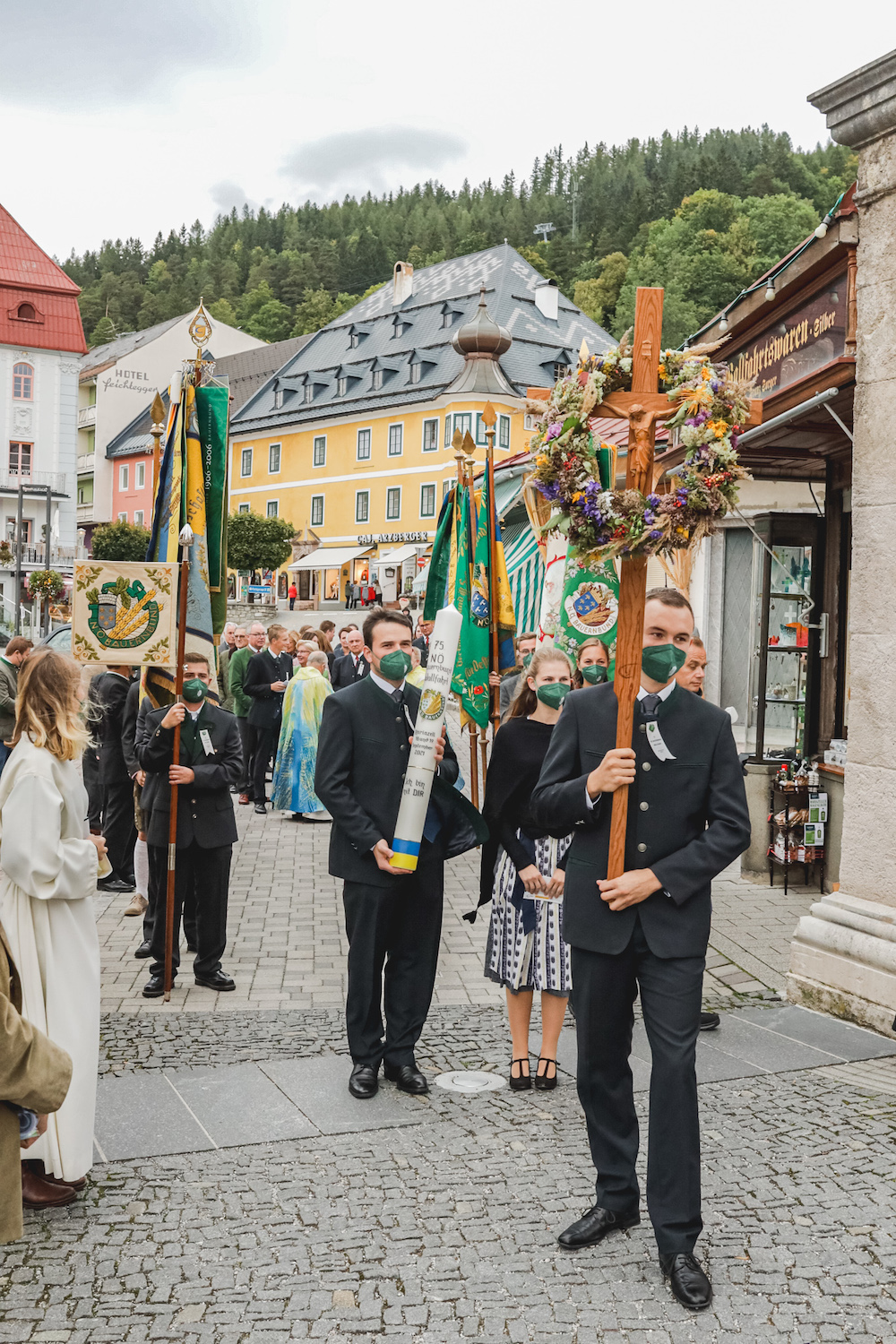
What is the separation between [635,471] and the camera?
3.93 m

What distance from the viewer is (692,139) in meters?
118

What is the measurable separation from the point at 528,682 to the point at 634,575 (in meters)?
1.69

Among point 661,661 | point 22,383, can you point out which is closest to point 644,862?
point 661,661

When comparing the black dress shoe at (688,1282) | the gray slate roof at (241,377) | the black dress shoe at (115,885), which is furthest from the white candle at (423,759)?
the gray slate roof at (241,377)

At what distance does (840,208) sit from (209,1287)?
6119 mm

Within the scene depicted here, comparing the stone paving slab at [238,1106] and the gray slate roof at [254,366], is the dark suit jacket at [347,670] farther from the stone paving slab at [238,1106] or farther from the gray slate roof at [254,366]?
the gray slate roof at [254,366]

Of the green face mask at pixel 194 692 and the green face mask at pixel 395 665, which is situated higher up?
the green face mask at pixel 395 665

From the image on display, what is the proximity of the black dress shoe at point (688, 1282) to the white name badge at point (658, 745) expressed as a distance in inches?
56.7

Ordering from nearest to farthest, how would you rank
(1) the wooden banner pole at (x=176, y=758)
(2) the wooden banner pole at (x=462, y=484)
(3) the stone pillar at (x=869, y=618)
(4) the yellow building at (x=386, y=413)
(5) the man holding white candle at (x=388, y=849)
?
(5) the man holding white candle at (x=388, y=849), (3) the stone pillar at (x=869, y=618), (1) the wooden banner pole at (x=176, y=758), (2) the wooden banner pole at (x=462, y=484), (4) the yellow building at (x=386, y=413)

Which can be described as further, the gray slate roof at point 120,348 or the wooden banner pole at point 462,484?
the gray slate roof at point 120,348

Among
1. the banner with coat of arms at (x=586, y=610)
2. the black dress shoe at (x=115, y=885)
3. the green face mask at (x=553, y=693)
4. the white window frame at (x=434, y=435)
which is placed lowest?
the black dress shoe at (x=115, y=885)

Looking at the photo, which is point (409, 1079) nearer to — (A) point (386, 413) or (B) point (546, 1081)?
(B) point (546, 1081)

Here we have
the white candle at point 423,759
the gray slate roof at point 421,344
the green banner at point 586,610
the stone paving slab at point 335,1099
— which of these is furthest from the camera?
the gray slate roof at point 421,344

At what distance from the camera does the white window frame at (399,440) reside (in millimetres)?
55625
